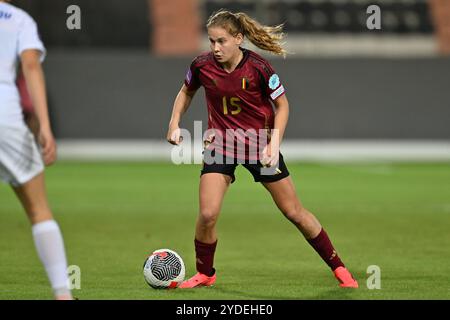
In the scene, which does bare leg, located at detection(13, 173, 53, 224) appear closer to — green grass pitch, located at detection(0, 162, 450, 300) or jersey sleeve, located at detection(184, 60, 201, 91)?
green grass pitch, located at detection(0, 162, 450, 300)

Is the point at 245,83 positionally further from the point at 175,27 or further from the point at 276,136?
the point at 175,27

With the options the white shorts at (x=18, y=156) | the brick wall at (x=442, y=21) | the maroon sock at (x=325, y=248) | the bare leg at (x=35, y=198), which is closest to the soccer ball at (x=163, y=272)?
the maroon sock at (x=325, y=248)

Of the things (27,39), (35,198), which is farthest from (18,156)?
(27,39)

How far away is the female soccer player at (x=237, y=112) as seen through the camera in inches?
297

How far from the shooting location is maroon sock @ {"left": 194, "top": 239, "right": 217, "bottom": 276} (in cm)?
792

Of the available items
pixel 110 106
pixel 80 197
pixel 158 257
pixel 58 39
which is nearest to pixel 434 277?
pixel 158 257

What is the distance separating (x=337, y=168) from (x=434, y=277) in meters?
13.3

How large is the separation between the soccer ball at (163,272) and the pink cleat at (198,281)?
0.19 feet

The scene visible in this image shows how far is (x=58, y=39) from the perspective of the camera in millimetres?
26641

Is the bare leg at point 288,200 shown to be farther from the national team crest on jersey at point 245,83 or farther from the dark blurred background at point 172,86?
the dark blurred background at point 172,86

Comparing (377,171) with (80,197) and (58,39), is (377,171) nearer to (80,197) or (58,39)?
(80,197)

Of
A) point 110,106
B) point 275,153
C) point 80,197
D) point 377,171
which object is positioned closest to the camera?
point 275,153

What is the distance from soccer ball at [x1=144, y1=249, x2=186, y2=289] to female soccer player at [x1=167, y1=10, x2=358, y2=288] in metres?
0.33

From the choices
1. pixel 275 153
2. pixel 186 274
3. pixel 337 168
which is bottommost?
pixel 337 168
